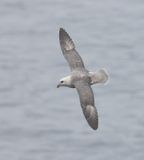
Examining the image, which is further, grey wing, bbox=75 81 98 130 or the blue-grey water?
the blue-grey water

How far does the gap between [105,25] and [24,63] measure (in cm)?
567

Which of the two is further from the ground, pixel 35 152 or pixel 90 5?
pixel 90 5

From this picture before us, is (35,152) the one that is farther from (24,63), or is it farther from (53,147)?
(24,63)

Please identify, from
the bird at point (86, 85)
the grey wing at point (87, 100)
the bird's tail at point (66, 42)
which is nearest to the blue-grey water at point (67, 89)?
the bird's tail at point (66, 42)

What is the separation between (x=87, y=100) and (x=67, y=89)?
28.6 m

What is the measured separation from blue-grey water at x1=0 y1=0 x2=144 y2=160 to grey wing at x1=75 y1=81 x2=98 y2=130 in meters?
23.8

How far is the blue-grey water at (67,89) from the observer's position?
155ft

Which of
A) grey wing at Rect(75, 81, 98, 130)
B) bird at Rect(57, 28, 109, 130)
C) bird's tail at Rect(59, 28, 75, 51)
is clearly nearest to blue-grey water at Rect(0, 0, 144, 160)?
bird's tail at Rect(59, 28, 75, 51)

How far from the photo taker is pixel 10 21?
193ft

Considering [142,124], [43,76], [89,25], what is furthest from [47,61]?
[142,124]

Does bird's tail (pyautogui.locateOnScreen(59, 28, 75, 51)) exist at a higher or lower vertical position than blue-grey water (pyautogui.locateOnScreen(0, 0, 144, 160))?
higher

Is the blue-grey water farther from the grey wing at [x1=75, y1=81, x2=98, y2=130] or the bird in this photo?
the grey wing at [x1=75, y1=81, x2=98, y2=130]

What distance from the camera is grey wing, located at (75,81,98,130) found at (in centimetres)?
2142

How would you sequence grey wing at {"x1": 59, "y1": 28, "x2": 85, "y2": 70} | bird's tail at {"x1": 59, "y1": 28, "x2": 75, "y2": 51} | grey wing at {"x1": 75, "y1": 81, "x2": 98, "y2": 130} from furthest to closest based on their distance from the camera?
bird's tail at {"x1": 59, "y1": 28, "x2": 75, "y2": 51}, grey wing at {"x1": 59, "y1": 28, "x2": 85, "y2": 70}, grey wing at {"x1": 75, "y1": 81, "x2": 98, "y2": 130}
